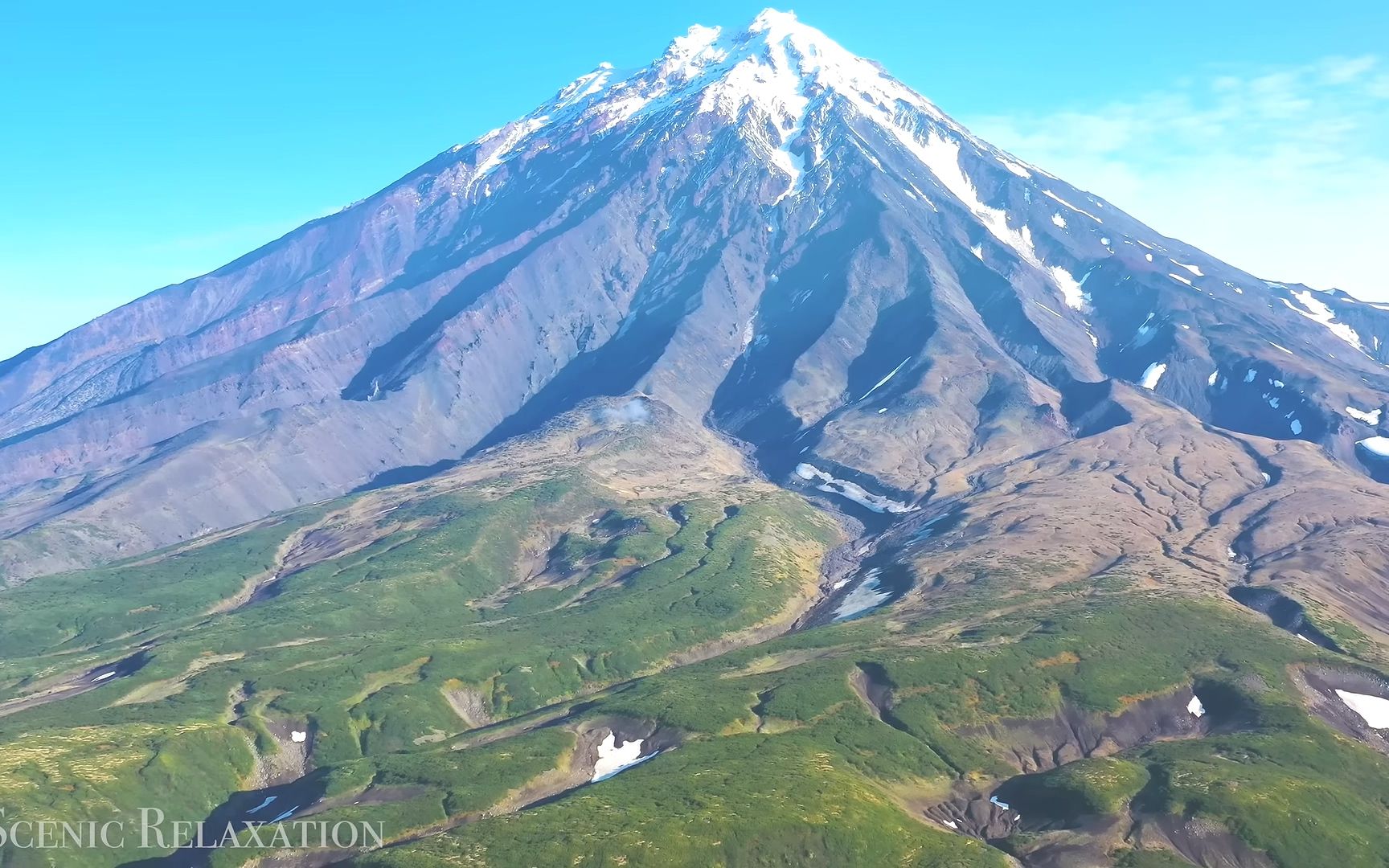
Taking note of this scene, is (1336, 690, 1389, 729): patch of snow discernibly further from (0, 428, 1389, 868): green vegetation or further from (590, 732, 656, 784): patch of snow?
(590, 732, 656, 784): patch of snow

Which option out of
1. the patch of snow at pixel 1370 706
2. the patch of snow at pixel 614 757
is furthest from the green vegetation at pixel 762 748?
the patch of snow at pixel 1370 706

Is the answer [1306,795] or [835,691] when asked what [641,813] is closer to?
[835,691]

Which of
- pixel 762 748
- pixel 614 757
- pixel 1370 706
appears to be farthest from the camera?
pixel 1370 706

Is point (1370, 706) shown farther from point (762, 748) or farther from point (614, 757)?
point (614, 757)

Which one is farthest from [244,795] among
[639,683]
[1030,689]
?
[1030,689]

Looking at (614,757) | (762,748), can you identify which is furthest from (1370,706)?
(614,757)

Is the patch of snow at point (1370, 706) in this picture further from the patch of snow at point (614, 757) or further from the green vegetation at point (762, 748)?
the patch of snow at point (614, 757)
